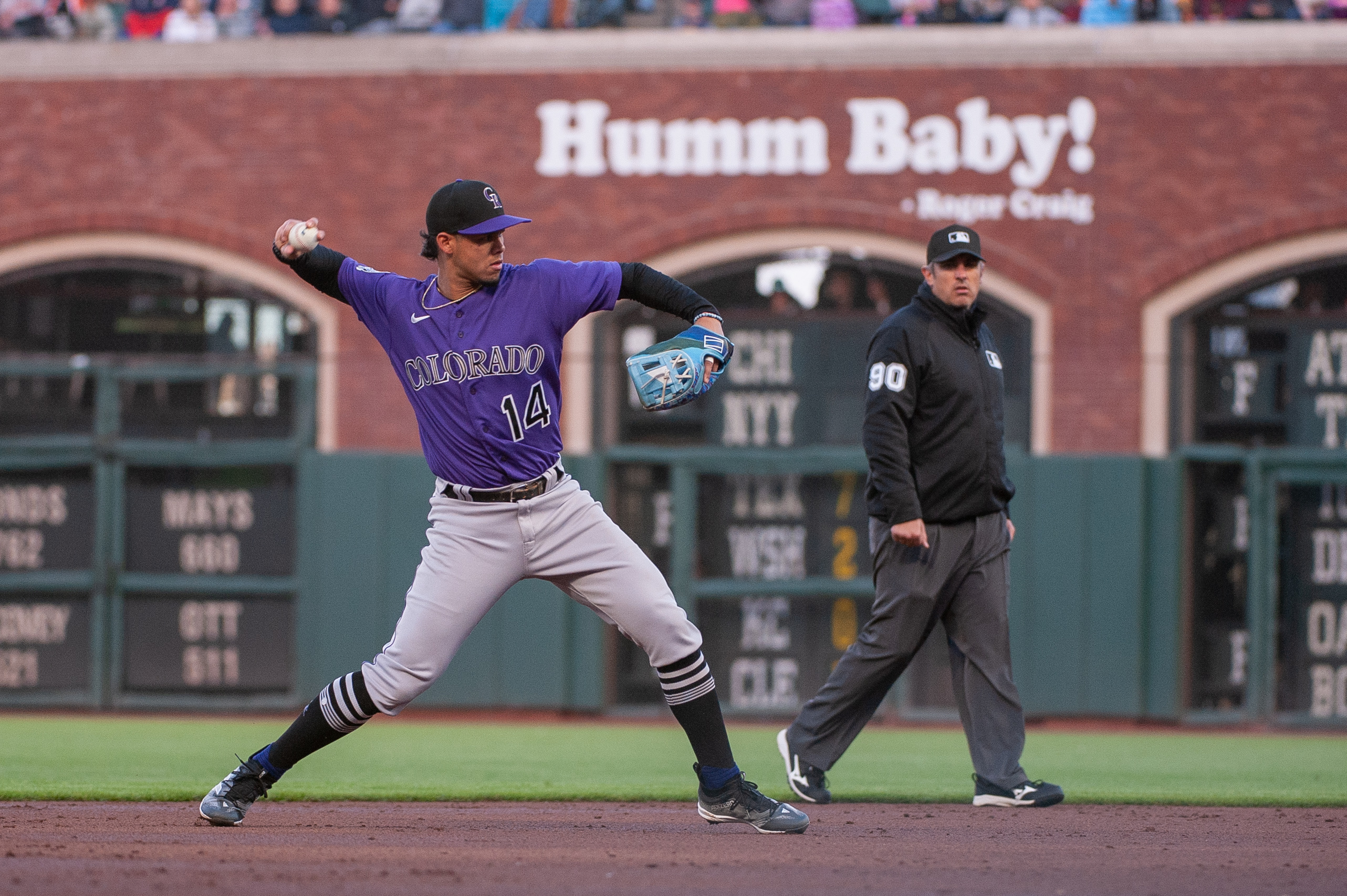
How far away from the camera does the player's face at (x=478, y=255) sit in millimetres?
5113

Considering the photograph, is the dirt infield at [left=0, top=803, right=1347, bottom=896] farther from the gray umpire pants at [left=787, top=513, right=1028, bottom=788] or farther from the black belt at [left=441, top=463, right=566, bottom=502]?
the black belt at [left=441, top=463, right=566, bottom=502]

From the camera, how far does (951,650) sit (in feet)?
21.0

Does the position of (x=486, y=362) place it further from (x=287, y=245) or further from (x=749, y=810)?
(x=749, y=810)

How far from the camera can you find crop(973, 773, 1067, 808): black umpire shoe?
6.14m

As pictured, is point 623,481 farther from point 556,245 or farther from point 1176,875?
point 1176,875

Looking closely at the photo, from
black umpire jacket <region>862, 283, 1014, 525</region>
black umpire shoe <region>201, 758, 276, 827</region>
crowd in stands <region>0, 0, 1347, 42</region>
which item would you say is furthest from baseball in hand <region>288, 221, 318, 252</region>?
crowd in stands <region>0, 0, 1347, 42</region>

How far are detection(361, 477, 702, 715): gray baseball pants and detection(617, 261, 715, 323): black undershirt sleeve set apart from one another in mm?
689

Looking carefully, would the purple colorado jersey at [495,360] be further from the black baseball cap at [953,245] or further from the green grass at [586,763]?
the green grass at [586,763]

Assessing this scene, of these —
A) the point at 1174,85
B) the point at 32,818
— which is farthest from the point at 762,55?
the point at 32,818

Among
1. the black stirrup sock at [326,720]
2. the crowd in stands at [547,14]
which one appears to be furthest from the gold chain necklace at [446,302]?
the crowd in stands at [547,14]

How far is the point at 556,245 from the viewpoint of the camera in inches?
463

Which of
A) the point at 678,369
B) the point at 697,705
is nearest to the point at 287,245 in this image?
the point at 678,369

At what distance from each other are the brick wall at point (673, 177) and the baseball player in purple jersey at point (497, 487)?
21.2 ft

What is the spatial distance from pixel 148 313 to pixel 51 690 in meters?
2.84
